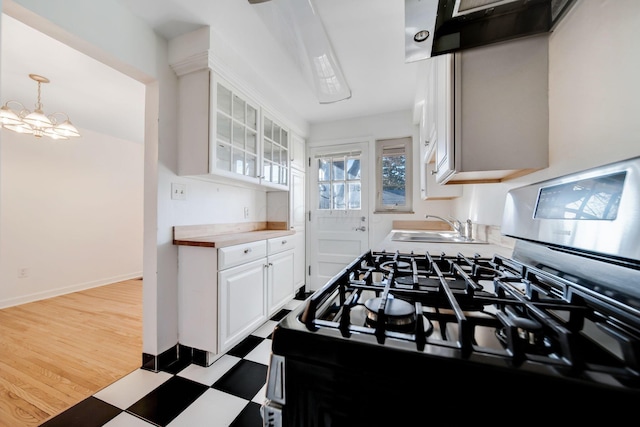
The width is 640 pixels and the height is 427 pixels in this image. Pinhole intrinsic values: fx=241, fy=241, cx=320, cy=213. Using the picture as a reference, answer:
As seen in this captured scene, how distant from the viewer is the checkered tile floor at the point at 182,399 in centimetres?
119

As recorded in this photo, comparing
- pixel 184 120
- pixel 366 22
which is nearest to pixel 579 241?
pixel 366 22

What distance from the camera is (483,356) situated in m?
0.32

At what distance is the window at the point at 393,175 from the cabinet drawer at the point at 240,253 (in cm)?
160

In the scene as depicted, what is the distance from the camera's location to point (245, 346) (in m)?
1.87

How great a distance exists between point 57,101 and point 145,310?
2502 mm

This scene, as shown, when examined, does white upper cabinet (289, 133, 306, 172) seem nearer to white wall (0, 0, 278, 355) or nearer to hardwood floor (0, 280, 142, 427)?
white wall (0, 0, 278, 355)

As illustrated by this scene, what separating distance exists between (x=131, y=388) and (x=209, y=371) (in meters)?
0.41

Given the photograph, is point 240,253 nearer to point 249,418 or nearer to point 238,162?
point 238,162

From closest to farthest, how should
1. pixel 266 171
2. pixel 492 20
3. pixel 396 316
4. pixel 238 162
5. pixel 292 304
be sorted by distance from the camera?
pixel 396 316
pixel 492 20
pixel 238 162
pixel 266 171
pixel 292 304

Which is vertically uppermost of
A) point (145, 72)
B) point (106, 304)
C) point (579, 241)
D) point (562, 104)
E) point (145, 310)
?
point (145, 72)

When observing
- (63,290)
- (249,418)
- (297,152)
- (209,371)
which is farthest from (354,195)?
(63,290)

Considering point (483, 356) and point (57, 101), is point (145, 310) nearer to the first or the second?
point (483, 356)

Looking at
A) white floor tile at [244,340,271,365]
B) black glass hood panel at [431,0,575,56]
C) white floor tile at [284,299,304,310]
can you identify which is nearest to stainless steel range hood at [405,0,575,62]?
black glass hood panel at [431,0,575,56]

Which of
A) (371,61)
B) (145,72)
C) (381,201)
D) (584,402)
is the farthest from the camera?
(381,201)
